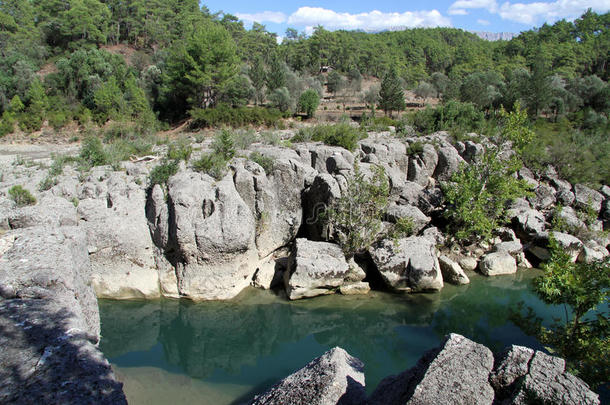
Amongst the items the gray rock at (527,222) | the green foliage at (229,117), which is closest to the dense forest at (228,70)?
the green foliage at (229,117)

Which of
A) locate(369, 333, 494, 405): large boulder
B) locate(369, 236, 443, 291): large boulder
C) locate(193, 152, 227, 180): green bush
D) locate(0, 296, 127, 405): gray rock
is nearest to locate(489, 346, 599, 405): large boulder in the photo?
locate(369, 333, 494, 405): large boulder

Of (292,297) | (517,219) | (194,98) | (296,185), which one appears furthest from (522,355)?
(194,98)

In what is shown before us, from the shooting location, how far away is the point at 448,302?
1154 cm

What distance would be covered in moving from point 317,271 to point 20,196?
29.3 ft

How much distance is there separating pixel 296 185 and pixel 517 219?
9336 millimetres

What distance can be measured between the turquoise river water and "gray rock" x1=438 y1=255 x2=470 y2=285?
276mm

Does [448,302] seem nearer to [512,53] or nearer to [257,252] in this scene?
[257,252]

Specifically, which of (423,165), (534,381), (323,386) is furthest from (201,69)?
(534,381)

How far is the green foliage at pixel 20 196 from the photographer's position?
10.8 metres

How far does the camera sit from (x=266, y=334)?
10.0 metres

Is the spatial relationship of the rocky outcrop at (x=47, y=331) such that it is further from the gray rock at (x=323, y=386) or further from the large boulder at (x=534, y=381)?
the large boulder at (x=534, y=381)

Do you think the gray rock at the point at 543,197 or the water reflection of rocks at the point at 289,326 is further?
the gray rock at the point at 543,197

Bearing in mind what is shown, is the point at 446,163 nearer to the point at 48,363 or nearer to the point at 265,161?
the point at 265,161

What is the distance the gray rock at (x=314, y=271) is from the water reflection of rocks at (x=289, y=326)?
35 cm
